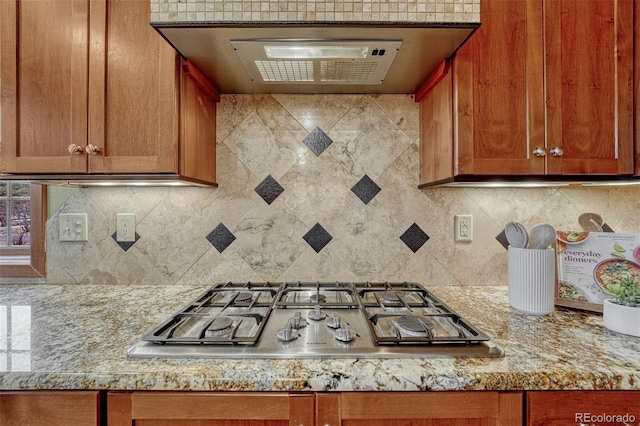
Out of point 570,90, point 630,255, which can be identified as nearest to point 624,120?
point 570,90

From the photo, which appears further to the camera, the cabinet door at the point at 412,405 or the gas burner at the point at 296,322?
the gas burner at the point at 296,322

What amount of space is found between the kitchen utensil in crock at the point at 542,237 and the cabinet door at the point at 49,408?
4.38 feet

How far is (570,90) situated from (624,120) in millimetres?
207

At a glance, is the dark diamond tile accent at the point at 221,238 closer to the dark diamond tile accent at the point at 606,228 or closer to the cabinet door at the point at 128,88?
the cabinet door at the point at 128,88

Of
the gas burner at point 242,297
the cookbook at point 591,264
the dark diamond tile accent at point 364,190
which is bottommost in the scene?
the gas burner at point 242,297

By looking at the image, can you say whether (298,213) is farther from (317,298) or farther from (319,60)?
(319,60)

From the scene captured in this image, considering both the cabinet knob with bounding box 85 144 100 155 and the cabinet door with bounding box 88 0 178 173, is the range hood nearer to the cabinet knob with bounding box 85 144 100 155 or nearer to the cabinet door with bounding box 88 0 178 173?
the cabinet door with bounding box 88 0 178 173

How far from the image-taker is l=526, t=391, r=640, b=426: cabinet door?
28.4 inches

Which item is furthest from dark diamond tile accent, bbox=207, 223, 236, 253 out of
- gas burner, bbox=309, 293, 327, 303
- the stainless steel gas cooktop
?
gas burner, bbox=309, 293, 327, 303

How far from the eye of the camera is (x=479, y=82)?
Answer: 3.48 ft

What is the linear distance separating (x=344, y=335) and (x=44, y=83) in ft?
4.27

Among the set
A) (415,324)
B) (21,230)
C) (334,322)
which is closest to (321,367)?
(334,322)

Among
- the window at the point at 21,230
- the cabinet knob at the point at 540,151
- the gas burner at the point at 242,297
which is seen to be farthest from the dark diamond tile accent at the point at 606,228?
the window at the point at 21,230

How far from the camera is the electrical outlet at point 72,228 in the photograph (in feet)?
4.64
